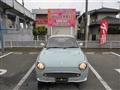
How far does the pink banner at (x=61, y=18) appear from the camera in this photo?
17984mm

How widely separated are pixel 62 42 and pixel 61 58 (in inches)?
57.2

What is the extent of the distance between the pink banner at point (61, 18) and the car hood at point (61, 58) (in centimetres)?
1264

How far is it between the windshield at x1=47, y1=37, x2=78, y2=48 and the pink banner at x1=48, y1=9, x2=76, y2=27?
38.3 feet

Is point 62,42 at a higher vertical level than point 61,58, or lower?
higher

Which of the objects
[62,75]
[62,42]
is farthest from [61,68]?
[62,42]

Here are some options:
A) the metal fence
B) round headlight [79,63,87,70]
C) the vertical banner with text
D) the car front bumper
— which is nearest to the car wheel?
the car front bumper

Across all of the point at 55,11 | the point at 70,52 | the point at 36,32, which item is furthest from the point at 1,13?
the point at 70,52

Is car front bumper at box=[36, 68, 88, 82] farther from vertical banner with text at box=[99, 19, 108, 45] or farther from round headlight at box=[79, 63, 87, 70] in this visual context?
vertical banner with text at box=[99, 19, 108, 45]

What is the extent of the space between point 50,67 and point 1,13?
547 inches

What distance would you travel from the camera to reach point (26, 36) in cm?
1877

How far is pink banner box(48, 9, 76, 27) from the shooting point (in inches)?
708

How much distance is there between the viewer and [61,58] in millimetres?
4898

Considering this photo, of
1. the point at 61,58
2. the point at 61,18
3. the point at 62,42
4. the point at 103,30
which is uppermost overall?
the point at 61,18

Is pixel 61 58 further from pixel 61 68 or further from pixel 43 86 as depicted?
pixel 43 86
